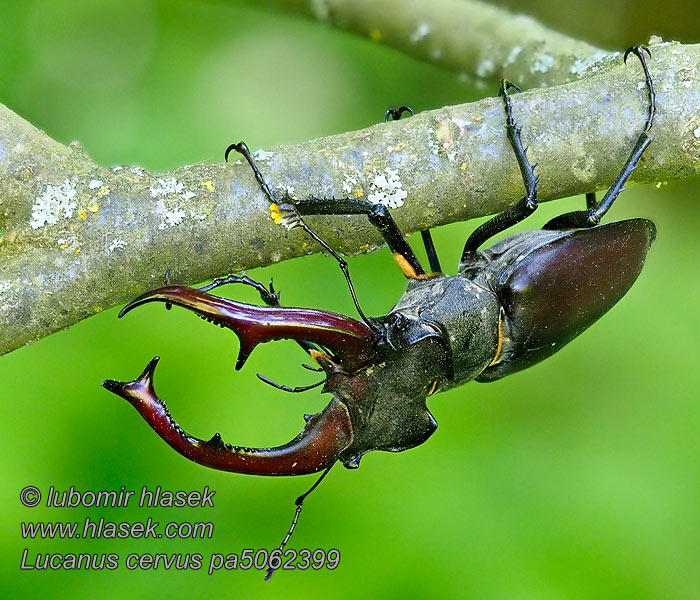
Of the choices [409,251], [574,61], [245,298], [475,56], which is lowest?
[245,298]

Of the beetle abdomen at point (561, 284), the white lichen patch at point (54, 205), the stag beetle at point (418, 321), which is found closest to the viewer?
the stag beetle at point (418, 321)

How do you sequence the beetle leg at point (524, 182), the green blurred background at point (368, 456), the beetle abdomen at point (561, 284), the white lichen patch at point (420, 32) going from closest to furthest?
the beetle leg at point (524, 182) < the beetle abdomen at point (561, 284) < the green blurred background at point (368, 456) < the white lichen patch at point (420, 32)

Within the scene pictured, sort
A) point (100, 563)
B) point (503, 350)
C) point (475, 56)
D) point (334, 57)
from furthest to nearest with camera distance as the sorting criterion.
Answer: point (334, 57), point (475, 56), point (100, 563), point (503, 350)

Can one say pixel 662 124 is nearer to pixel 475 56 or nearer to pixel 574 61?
pixel 574 61

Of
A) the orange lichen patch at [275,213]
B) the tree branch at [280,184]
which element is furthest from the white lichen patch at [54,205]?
the orange lichen patch at [275,213]

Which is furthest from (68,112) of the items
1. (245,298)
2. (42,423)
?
(42,423)

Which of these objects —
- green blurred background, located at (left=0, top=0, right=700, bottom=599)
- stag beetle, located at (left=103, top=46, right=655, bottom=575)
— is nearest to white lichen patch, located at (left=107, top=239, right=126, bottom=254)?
stag beetle, located at (left=103, top=46, right=655, bottom=575)

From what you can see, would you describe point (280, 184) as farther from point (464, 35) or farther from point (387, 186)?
point (464, 35)

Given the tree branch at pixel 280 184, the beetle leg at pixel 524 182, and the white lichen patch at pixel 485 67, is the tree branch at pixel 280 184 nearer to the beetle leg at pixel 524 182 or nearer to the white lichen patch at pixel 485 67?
the beetle leg at pixel 524 182
